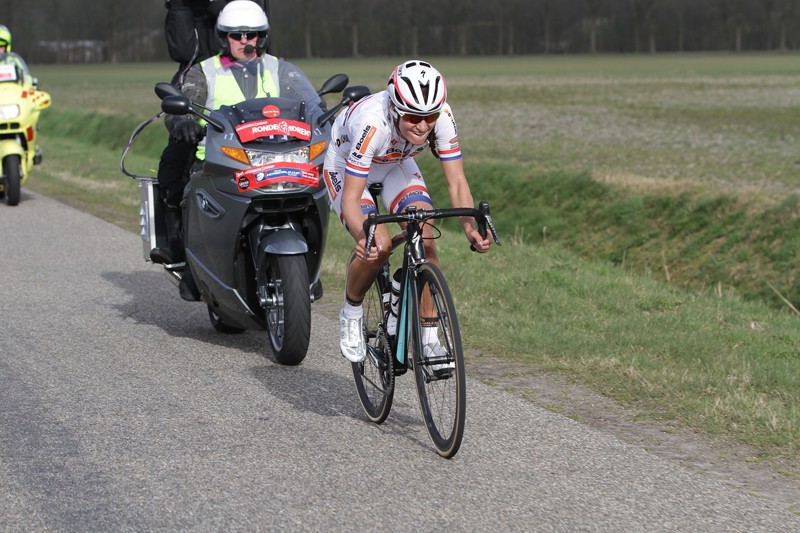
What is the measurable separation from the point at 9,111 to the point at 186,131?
356 inches

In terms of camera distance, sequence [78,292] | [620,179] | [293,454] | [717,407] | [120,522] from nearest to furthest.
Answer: [120,522]
[293,454]
[717,407]
[78,292]
[620,179]

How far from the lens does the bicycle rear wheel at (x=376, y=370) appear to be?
588 cm

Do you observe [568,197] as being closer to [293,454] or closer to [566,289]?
[566,289]

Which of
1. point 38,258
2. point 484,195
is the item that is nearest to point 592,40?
point 484,195

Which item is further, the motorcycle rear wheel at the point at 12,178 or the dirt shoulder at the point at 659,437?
the motorcycle rear wheel at the point at 12,178

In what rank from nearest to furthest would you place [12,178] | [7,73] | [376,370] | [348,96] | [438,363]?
[438,363], [376,370], [348,96], [12,178], [7,73]

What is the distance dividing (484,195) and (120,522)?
16120mm

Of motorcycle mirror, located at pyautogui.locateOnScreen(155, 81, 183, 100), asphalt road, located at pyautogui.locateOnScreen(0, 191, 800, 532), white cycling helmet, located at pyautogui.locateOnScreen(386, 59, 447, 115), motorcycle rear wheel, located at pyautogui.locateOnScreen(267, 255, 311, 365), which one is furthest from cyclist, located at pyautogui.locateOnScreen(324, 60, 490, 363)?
motorcycle mirror, located at pyautogui.locateOnScreen(155, 81, 183, 100)

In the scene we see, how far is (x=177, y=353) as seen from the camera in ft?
24.9

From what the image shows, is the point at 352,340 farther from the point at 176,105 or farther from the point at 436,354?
the point at 176,105

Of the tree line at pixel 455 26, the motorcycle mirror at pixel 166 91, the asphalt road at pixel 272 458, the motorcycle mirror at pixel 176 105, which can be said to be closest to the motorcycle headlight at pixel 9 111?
the asphalt road at pixel 272 458

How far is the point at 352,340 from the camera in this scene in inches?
239

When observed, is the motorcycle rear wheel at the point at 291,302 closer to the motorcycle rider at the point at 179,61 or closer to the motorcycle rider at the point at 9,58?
the motorcycle rider at the point at 179,61

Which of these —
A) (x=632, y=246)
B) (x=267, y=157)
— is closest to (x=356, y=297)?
(x=267, y=157)
